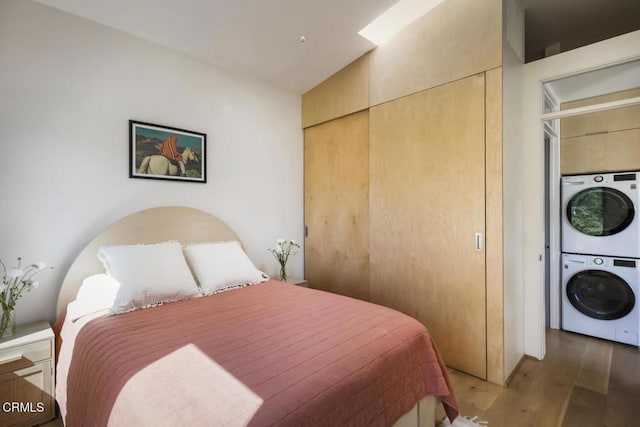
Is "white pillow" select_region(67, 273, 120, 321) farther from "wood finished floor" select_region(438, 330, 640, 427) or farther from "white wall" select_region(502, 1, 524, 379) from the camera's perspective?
"white wall" select_region(502, 1, 524, 379)

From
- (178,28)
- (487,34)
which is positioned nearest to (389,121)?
(487,34)

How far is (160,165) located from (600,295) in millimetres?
4181

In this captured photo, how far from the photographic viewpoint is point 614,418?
176 cm

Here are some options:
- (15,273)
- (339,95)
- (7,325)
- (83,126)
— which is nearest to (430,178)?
(339,95)

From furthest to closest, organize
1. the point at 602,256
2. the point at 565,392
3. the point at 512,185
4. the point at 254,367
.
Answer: the point at 602,256, the point at 512,185, the point at 565,392, the point at 254,367

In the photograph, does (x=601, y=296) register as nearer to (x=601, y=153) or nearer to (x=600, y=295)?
(x=600, y=295)

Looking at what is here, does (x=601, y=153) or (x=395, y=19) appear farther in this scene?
(x=601, y=153)

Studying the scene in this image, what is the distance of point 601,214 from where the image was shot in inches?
110

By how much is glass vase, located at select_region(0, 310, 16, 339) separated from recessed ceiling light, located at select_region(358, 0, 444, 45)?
325cm

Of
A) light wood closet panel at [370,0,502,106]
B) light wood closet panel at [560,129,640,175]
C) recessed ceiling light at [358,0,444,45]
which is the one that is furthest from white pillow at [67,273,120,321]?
light wood closet panel at [560,129,640,175]

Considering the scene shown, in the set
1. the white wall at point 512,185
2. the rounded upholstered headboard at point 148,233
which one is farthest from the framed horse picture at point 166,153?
the white wall at point 512,185

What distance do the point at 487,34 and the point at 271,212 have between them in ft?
8.17

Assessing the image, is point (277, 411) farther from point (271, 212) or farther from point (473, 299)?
point (271, 212)

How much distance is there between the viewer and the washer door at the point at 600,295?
104 inches
